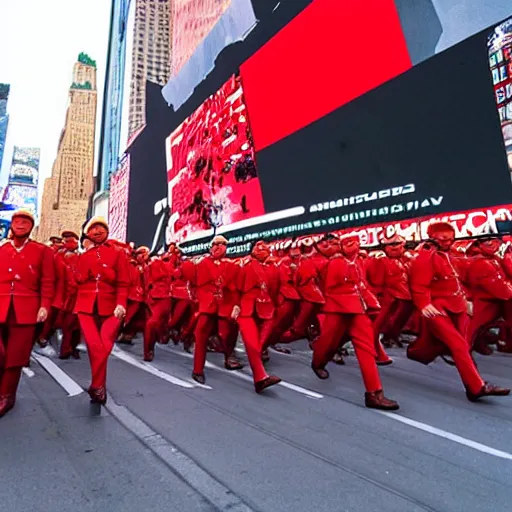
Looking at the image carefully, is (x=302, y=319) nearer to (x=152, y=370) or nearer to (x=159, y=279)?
(x=159, y=279)

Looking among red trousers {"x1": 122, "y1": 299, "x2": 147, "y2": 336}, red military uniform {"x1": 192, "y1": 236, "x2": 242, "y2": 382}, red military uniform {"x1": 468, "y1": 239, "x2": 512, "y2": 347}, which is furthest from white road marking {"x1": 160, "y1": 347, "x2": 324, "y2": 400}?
red trousers {"x1": 122, "y1": 299, "x2": 147, "y2": 336}

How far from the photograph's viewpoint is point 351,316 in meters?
4.60

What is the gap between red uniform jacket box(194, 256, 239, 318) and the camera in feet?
20.0

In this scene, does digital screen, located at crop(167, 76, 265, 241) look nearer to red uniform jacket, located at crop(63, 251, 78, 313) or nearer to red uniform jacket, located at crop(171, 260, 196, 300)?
red uniform jacket, located at crop(171, 260, 196, 300)

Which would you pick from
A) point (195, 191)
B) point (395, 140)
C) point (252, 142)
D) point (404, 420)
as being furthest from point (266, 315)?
point (195, 191)

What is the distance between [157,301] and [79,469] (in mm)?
5410

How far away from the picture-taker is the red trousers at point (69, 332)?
7.22 m

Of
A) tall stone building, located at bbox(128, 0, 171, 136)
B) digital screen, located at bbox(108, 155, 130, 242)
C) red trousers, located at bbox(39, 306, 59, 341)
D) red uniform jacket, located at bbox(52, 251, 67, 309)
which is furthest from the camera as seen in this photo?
tall stone building, located at bbox(128, 0, 171, 136)

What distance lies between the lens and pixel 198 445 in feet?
10.5

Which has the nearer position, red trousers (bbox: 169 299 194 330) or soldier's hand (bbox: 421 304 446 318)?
→ soldier's hand (bbox: 421 304 446 318)

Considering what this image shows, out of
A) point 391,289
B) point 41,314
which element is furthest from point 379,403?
point 391,289

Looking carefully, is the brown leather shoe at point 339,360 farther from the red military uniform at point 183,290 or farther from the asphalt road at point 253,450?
the red military uniform at point 183,290

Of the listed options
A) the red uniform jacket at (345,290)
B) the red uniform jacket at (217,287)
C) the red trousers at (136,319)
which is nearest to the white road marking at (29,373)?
the red uniform jacket at (217,287)

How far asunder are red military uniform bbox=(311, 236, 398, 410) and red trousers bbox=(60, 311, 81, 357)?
4.35 m
